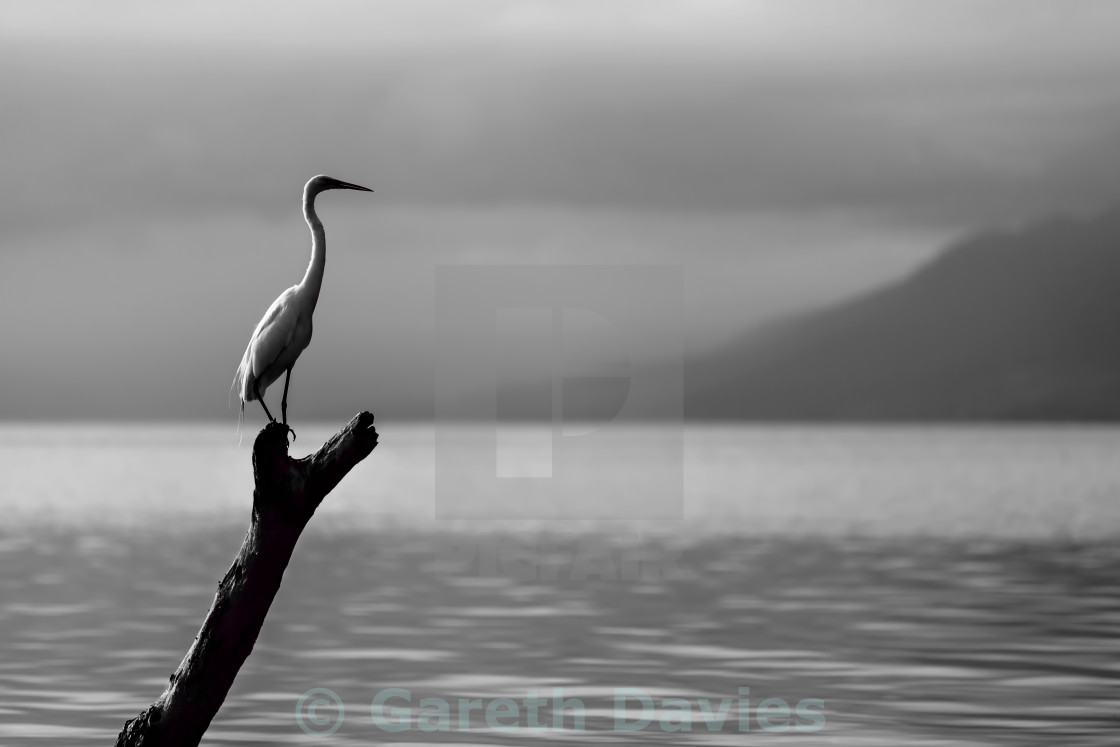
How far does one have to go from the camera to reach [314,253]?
15.8 metres

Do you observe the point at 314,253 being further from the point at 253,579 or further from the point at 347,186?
the point at 253,579

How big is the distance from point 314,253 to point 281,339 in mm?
1148

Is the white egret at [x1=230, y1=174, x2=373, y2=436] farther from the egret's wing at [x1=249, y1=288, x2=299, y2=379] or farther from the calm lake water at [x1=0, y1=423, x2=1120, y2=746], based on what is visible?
the calm lake water at [x1=0, y1=423, x2=1120, y2=746]

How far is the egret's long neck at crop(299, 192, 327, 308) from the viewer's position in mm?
15461

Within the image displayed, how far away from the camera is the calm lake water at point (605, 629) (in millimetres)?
19266

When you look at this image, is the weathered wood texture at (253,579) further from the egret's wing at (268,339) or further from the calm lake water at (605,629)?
the calm lake water at (605,629)

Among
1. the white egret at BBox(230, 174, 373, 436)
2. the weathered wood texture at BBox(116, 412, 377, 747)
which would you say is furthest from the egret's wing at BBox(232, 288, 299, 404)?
the weathered wood texture at BBox(116, 412, 377, 747)

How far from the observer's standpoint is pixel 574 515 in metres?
69.3

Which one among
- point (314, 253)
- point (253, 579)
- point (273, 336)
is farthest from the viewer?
point (314, 253)

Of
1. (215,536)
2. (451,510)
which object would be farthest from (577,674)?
(451,510)

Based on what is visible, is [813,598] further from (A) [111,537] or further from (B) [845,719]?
(A) [111,537]

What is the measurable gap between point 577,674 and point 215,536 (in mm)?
32919

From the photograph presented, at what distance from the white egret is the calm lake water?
4.83 meters

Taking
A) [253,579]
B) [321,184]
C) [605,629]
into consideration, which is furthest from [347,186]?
[605,629]
